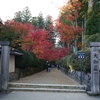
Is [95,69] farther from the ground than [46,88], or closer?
farther from the ground

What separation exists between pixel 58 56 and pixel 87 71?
28.0 m

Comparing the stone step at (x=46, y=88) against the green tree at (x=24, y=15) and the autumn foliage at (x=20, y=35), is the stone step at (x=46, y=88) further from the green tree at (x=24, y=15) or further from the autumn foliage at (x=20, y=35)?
the green tree at (x=24, y=15)

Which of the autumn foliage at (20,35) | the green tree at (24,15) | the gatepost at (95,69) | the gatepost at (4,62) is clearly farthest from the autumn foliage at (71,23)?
the green tree at (24,15)

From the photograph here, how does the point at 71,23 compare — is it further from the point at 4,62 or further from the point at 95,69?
the point at 4,62

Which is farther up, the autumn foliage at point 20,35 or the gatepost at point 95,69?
the autumn foliage at point 20,35

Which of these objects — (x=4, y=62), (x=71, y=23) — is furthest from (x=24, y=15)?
(x=4, y=62)

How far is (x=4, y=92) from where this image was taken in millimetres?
10570

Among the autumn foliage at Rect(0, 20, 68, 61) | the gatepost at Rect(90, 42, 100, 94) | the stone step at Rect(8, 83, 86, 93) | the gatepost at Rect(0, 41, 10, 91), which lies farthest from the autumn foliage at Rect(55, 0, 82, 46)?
the gatepost at Rect(0, 41, 10, 91)

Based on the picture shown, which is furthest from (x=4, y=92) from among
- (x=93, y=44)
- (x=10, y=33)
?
(x=10, y=33)

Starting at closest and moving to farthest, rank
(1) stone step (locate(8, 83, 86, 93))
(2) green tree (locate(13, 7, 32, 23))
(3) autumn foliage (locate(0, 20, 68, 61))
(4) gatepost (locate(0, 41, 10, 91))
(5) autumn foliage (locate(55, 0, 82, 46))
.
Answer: (4) gatepost (locate(0, 41, 10, 91)) → (1) stone step (locate(8, 83, 86, 93)) → (3) autumn foliage (locate(0, 20, 68, 61)) → (5) autumn foliage (locate(55, 0, 82, 46)) → (2) green tree (locate(13, 7, 32, 23))

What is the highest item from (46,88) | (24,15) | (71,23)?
(24,15)

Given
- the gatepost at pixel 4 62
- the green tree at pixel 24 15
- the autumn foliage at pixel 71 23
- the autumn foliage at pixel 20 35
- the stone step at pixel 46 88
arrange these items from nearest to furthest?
the gatepost at pixel 4 62 → the stone step at pixel 46 88 → the autumn foliage at pixel 20 35 → the autumn foliage at pixel 71 23 → the green tree at pixel 24 15

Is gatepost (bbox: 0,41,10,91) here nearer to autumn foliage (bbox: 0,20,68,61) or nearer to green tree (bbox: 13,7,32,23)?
autumn foliage (bbox: 0,20,68,61)

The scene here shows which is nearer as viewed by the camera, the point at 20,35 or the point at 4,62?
the point at 4,62
